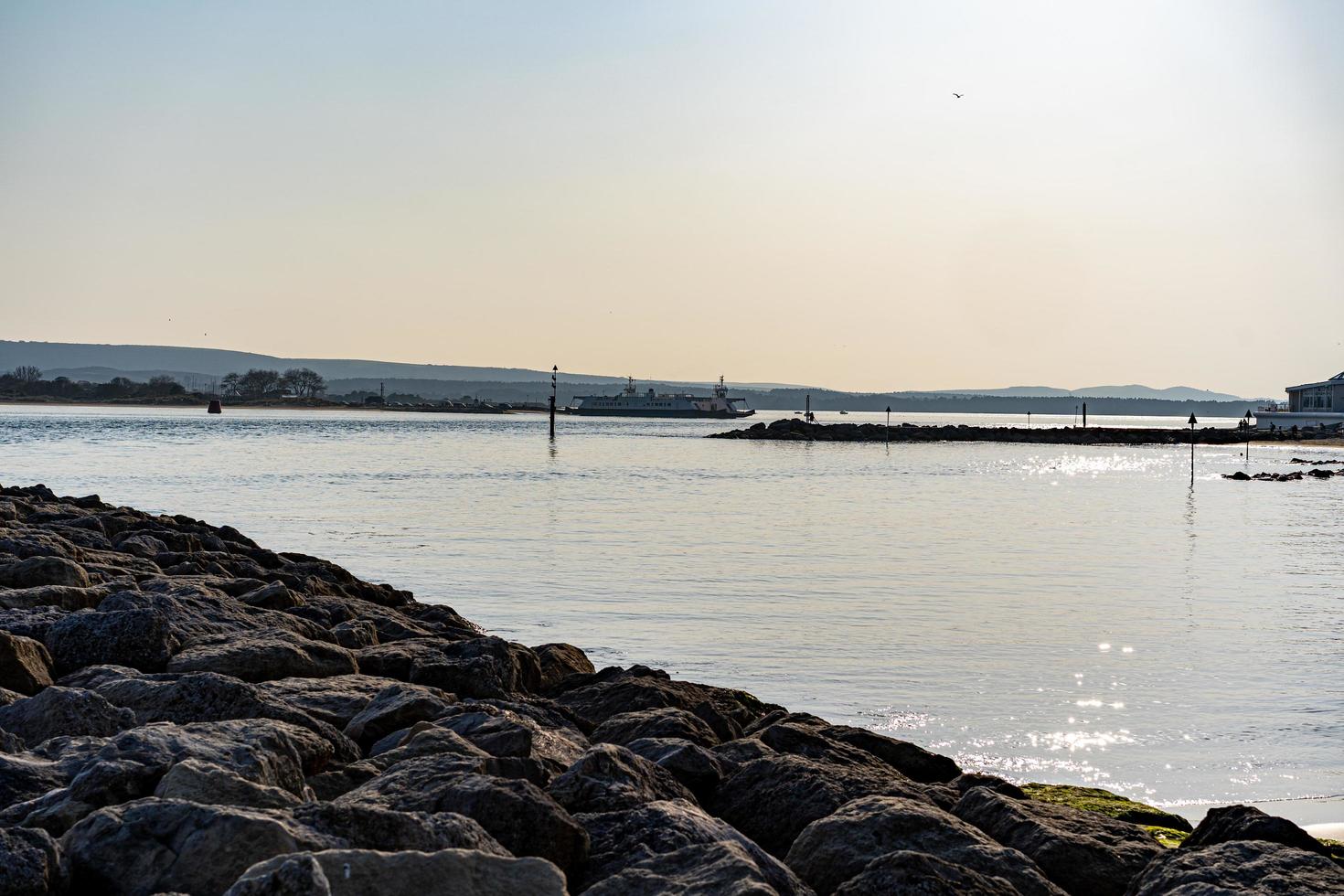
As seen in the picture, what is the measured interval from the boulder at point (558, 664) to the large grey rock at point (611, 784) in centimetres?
285

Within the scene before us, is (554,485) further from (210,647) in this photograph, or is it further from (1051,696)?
(210,647)

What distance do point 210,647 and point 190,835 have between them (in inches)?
119

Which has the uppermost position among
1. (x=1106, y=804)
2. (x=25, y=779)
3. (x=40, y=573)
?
(x=40, y=573)

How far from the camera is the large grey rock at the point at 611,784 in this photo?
4230mm

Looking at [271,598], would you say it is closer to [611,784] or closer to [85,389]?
[611,784]

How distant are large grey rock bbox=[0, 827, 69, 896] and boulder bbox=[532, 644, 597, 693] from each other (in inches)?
166

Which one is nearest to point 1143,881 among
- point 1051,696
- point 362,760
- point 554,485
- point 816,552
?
point 362,760

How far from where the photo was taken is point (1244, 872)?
377cm

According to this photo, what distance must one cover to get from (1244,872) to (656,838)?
5.89 ft

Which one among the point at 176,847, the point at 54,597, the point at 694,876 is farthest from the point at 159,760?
the point at 54,597

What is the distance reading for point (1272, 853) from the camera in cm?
387

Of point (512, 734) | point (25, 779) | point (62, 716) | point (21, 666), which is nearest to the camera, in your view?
point (25, 779)

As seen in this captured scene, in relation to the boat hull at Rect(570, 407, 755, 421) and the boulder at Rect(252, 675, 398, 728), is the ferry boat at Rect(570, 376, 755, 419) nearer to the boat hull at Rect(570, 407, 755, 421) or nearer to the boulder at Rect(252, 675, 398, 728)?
→ the boat hull at Rect(570, 407, 755, 421)

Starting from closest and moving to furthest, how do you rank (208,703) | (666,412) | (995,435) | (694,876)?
1. (694,876)
2. (208,703)
3. (995,435)
4. (666,412)
